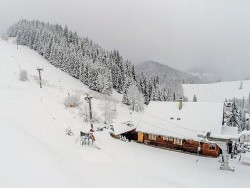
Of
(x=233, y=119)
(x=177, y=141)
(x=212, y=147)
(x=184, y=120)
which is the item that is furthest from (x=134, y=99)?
(x=212, y=147)

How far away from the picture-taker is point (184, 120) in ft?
125

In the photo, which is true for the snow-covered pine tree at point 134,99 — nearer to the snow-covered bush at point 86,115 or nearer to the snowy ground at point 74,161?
the snow-covered bush at point 86,115

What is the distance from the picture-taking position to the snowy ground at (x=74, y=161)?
16.8 metres

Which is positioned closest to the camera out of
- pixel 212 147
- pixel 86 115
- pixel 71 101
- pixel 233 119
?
pixel 212 147

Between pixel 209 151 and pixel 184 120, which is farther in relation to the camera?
pixel 184 120

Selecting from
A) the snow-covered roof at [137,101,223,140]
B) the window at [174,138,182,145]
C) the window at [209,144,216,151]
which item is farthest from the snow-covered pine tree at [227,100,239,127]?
the window at [209,144,216,151]

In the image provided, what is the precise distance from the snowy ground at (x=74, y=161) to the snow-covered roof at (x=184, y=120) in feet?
11.5

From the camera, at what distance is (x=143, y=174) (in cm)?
2322

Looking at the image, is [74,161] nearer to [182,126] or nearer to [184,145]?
[184,145]

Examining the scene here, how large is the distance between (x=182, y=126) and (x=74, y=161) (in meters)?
20.6

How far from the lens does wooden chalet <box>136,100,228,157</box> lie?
3512cm

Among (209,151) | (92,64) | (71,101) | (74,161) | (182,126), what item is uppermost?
(92,64)

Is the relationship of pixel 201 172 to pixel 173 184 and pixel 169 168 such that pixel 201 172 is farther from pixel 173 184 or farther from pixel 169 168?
pixel 173 184

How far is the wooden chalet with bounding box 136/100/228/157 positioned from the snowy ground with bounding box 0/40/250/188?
7.96 ft
